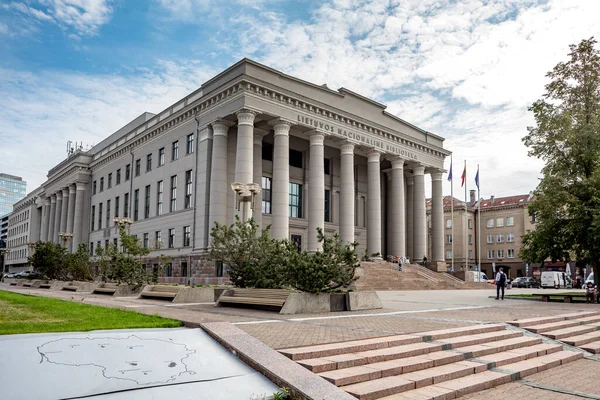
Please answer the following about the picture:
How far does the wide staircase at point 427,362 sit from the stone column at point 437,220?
44249mm

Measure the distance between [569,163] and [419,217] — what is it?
26237mm

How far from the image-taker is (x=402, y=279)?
138 feet

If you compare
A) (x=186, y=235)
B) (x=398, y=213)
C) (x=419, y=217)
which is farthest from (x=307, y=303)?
(x=419, y=217)

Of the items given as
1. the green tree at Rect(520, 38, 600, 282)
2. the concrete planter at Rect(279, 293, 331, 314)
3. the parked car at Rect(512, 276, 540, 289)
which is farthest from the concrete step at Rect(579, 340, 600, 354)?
the parked car at Rect(512, 276, 540, 289)

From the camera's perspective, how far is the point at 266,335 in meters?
10.8

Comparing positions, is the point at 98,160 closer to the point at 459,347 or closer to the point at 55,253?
the point at 55,253

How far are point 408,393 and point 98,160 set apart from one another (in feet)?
215

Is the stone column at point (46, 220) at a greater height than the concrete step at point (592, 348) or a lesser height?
greater

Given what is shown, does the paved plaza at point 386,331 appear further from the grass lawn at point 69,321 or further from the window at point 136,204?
the window at point 136,204

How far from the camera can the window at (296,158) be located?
1971 inches

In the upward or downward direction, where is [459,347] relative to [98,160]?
downward

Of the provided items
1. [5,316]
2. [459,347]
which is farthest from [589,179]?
[5,316]

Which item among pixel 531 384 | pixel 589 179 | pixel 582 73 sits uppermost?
pixel 582 73

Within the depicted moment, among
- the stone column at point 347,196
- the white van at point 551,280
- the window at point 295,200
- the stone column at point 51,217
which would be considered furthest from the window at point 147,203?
the white van at point 551,280
